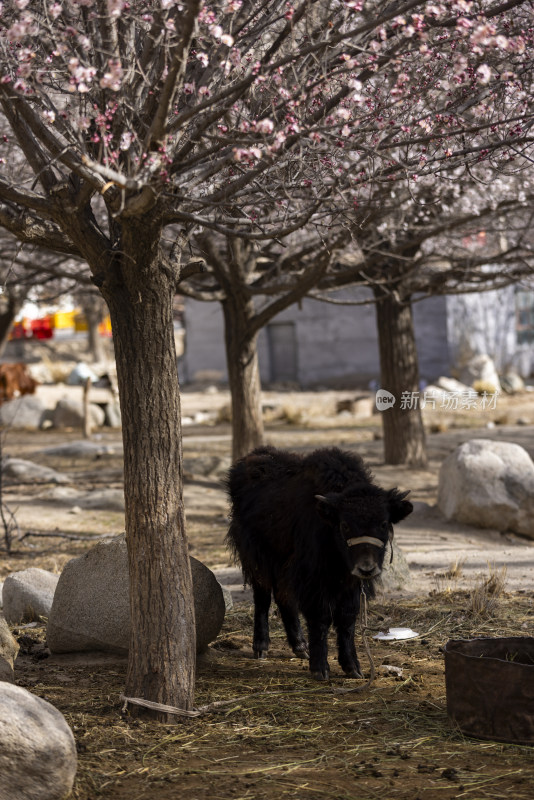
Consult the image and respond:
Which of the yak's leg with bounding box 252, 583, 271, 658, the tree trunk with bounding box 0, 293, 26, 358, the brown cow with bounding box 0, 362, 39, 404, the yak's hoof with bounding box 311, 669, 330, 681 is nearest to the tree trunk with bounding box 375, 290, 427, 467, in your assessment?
the tree trunk with bounding box 0, 293, 26, 358

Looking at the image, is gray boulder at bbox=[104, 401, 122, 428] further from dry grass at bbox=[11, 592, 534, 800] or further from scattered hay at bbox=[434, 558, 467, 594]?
dry grass at bbox=[11, 592, 534, 800]

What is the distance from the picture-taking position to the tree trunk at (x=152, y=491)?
16.7 ft

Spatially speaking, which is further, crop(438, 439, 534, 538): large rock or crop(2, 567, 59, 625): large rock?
crop(438, 439, 534, 538): large rock

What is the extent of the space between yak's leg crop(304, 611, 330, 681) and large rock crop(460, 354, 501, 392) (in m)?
20.9

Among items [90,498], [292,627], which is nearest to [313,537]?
[292,627]

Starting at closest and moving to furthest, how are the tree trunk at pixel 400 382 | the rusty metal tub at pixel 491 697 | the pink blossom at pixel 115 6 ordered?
1. the pink blossom at pixel 115 6
2. the rusty metal tub at pixel 491 697
3. the tree trunk at pixel 400 382

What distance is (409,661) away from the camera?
620 cm

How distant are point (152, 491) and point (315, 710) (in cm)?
151

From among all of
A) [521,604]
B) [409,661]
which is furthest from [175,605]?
[521,604]

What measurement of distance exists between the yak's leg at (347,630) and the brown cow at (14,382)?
74.8ft

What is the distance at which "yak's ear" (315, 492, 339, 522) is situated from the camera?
546 centimetres

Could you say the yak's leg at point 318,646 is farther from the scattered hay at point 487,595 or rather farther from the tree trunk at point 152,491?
the scattered hay at point 487,595

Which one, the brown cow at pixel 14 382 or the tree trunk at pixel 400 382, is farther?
the brown cow at pixel 14 382

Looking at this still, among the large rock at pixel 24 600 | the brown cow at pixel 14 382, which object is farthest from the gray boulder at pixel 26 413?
the large rock at pixel 24 600
